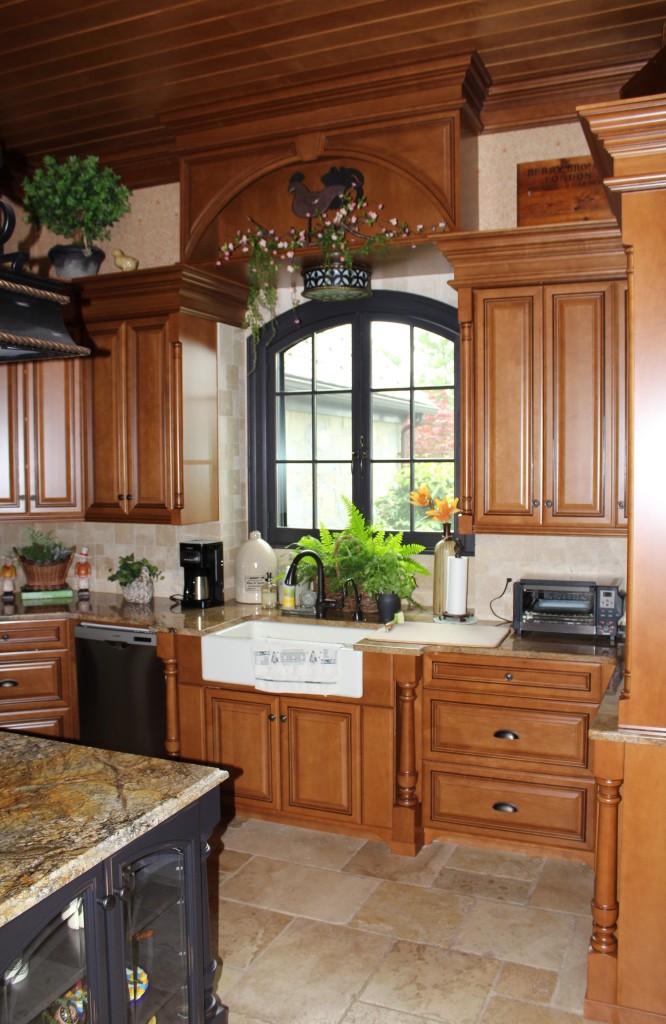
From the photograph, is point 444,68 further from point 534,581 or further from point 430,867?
point 430,867

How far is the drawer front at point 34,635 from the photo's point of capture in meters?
4.34

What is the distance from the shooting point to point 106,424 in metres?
4.55

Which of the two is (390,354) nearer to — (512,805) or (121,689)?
(121,689)

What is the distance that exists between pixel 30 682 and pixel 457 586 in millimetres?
2196

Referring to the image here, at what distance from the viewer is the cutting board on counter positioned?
3.69 metres

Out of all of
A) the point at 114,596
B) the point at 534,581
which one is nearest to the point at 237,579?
the point at 114,596

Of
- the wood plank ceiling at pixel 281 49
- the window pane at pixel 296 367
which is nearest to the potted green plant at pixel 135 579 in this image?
the window pane at pixel 296 367

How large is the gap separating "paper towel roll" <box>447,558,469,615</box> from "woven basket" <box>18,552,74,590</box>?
7.28ft

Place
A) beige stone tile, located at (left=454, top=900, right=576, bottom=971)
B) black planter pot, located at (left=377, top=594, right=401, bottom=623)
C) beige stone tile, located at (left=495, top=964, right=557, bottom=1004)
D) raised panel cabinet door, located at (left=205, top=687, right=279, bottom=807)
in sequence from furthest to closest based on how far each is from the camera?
1. black planter pot, located at (left=377, top=594, right=401, bottom=623)
2. raised panel cabinet door, located at (left=205, top=687, right=279, bottom=807)
3. beige stone tile, located at (left=454, top=900, right=576, bottom=971)
4. beige stone tile, located at (left=495, top=964, right=557, bottom=1004)

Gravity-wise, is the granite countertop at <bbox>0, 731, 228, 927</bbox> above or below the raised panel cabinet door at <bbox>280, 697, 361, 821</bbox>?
above

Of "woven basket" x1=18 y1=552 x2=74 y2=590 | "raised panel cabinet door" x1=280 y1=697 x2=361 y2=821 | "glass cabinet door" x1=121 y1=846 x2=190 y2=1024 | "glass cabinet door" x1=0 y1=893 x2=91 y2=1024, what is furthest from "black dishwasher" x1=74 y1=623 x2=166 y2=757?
"glass cabinet door" x1=0 y1=893 x2=91 y2=1024

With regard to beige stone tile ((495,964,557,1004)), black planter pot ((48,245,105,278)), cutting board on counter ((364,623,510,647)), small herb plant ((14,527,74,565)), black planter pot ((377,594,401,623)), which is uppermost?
black planter pot ((48,245,105,278))

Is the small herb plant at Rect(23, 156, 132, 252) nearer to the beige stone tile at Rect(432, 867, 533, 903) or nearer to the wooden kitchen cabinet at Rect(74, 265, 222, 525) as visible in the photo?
the wooden kitchen cabinet at Rect(74, 265, 222, 525)

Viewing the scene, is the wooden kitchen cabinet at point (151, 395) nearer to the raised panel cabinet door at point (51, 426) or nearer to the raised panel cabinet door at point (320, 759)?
the raised panel cabinet door at point (51, 426)
